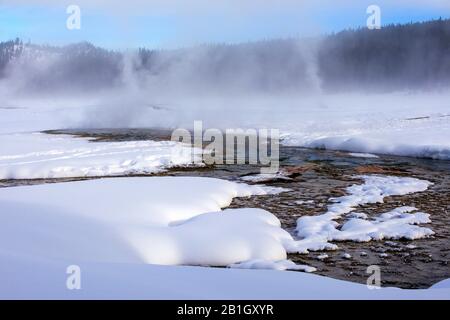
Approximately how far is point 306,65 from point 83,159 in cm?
7589

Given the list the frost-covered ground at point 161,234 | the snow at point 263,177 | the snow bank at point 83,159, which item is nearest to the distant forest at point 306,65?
the snow bank at point 83,159

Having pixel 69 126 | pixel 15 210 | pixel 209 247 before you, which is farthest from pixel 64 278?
pixel 69 126

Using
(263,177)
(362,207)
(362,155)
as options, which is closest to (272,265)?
(362,207)

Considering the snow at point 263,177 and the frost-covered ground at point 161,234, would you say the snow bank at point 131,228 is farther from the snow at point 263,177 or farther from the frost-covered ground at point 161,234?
the snow at point 263,177

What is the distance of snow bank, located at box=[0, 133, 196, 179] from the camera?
11.4m

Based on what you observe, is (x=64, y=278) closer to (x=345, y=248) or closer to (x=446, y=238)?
(x=345, y=248)

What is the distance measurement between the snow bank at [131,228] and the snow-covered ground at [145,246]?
0.04 feet

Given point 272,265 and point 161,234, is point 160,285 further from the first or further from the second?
point 161,234

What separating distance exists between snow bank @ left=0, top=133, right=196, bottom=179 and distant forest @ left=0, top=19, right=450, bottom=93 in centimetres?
4379

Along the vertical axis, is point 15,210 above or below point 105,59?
below

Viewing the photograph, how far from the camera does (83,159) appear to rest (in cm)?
1295

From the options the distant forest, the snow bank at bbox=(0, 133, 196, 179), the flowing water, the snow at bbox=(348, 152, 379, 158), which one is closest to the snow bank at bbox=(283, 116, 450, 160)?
the snow at bbox=(348, 152, 379, 158)

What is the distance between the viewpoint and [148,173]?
1170cm
